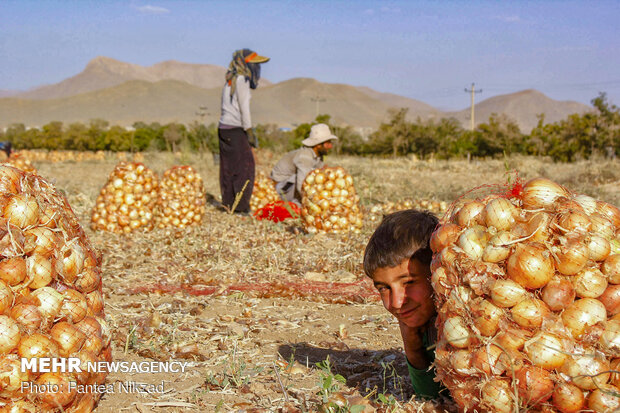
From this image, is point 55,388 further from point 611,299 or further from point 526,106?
point 526,106

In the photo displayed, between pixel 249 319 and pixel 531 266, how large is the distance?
2.49 metres

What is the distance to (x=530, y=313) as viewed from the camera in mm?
1709

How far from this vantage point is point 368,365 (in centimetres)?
313

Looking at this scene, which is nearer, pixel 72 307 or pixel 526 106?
pixel 72 307

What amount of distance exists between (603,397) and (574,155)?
19369 mm

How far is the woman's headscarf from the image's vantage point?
314 inches

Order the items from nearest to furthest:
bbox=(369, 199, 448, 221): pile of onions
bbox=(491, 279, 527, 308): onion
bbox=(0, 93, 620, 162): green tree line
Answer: bbox=(491, 279, 527, 308): onion → bbox=(369, 199, 448, 221): pile of onions → bbox=(0, 93, 620, 162): green tree line

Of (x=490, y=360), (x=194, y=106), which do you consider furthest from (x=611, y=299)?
(x=194, y=106)

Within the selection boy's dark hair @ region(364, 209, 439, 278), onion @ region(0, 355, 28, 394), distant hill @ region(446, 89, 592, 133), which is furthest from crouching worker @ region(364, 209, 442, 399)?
distant hill @ region(446, 89, 592, 133)

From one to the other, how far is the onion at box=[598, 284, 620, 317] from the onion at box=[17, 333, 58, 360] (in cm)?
→ 184

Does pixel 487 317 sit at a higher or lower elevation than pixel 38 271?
lower

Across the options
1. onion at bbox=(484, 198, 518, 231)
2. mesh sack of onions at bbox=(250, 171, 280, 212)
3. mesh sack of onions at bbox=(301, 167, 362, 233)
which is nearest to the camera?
onion at bbox=(484, 198, 518, 231)

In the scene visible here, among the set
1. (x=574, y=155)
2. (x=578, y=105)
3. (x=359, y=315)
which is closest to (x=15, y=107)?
(x=574, y=155)

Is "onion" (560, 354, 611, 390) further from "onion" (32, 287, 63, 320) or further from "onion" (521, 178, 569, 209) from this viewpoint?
"onion" (32, 287, 63, 320)
